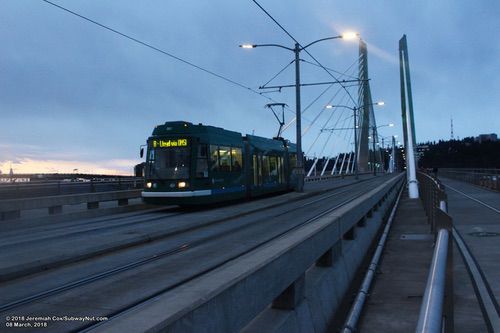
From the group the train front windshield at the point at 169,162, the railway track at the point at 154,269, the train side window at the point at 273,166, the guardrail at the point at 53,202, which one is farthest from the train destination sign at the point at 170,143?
the train side window at the point at 273,166

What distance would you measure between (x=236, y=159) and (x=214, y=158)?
7.85 feet

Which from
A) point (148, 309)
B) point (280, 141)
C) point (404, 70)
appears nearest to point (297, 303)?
point (148, 309)

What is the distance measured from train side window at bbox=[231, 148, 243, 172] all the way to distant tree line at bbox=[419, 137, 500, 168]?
250 ft

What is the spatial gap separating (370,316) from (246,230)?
6483 millimetres

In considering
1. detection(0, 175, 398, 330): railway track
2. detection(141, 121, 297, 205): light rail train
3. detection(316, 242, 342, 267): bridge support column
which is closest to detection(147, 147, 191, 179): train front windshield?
detection(141, 121, 297, 205): light rail train

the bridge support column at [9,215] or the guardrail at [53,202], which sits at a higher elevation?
the guardrail at [53,202]

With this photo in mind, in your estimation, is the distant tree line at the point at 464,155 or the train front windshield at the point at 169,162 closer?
the train front windshield at the point at 169,162

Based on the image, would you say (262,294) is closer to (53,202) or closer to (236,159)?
(53,202)

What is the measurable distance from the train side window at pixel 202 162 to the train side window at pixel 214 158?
0.43 metres

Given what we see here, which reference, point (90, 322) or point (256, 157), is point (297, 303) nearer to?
point (90, 322)

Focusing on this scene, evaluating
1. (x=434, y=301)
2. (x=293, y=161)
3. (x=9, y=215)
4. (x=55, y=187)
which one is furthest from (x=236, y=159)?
(x=434, y=301)

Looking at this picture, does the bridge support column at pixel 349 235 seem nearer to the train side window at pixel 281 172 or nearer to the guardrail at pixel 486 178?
the train side window at pixel 281 172

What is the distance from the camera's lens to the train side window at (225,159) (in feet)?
69.3

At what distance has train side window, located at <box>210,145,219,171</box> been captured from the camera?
20220 mm
